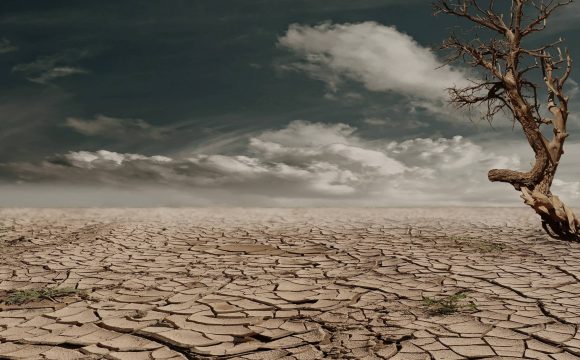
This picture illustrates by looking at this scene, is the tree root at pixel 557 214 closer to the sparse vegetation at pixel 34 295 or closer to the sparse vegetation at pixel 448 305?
the sparse vegetation at pixel 448 305

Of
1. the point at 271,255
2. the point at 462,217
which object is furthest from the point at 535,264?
the point at 462,217

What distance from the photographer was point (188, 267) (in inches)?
197

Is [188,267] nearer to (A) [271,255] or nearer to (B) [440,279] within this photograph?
(A) [271,255]

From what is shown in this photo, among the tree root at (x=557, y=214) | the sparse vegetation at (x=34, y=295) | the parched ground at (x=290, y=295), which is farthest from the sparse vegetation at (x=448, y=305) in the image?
the tree root at (x=557, y=214)

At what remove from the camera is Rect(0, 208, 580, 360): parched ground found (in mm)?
2828

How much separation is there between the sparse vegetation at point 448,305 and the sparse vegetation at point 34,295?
259cm

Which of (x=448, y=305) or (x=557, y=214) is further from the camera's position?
(x=557, y=214)

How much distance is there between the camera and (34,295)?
3.91 m

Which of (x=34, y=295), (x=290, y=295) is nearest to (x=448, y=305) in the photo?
(x=290, y=295)

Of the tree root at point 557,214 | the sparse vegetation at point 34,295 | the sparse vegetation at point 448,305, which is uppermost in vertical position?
the tree root at point 557,214

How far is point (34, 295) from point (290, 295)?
191cm

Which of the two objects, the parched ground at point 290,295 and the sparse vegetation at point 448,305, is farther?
the sparse vegetation at point 448,305

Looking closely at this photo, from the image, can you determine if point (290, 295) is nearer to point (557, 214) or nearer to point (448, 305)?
point (448, 305)

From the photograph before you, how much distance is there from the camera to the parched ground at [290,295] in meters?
2.83
